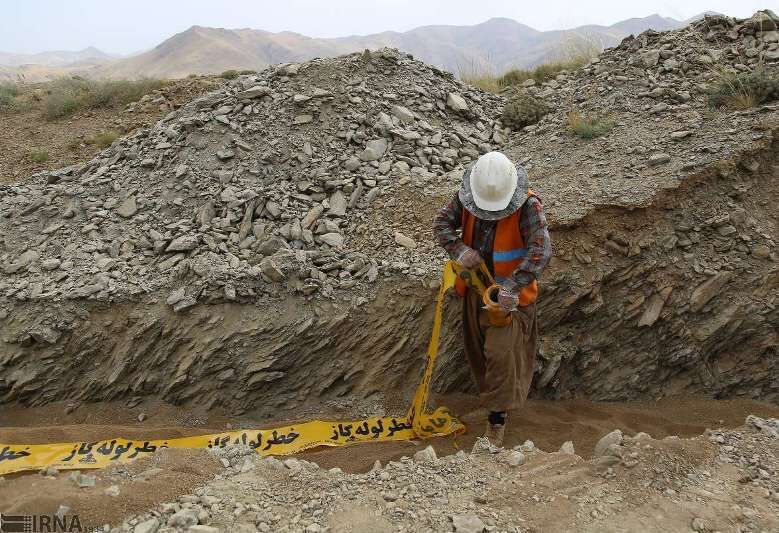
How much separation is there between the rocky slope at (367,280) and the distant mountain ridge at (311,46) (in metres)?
26.6

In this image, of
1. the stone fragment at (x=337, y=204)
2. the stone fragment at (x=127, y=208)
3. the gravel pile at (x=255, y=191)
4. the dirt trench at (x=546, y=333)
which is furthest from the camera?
the stone fragment at (x=127, y=208)

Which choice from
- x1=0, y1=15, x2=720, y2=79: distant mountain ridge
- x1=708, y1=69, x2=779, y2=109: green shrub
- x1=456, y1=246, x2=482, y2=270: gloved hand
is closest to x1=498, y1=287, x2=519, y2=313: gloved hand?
x1=456, y1=246, x2=482, y2=270: gloved hand

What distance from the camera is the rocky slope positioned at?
14.4 ft


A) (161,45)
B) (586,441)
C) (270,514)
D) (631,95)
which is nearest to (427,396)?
(586,441)

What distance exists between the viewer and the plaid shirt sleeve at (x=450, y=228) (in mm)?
3367

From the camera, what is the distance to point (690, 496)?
2.65 m

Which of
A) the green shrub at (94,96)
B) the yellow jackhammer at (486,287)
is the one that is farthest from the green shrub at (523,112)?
the green shrub at (94,96)

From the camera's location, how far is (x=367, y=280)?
4.48 m

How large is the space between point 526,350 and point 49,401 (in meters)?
3.93

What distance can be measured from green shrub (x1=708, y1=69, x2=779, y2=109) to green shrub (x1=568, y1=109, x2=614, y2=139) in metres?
0.98

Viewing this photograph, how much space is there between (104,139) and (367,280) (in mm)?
5851

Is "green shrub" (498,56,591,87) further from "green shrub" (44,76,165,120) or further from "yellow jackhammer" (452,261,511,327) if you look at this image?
"green shrub" (44,76,165,120)

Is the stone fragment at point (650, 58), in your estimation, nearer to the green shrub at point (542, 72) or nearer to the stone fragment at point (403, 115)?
the green shrub at point (542, 72)

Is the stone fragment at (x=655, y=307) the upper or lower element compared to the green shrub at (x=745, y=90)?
lower
